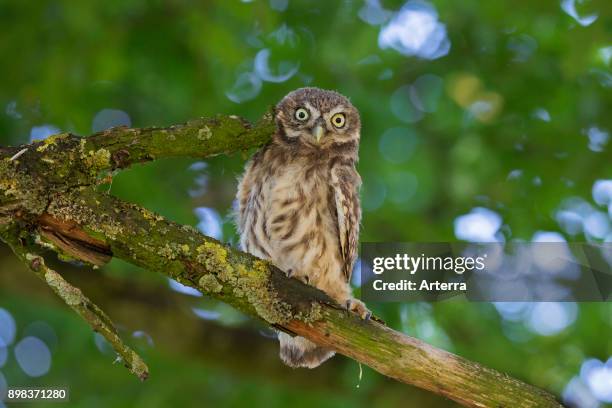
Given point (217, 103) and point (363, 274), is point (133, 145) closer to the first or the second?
point (363, 274)

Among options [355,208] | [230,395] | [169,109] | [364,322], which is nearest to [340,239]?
[355,208]

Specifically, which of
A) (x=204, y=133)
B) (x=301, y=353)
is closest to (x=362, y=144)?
(x=301, y=353)

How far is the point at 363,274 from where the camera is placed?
260cm

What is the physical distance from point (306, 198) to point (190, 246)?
0.91m

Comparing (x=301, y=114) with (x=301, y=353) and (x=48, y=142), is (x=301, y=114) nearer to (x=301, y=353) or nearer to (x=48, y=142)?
(x=301, y=353)

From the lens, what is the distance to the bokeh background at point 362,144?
361cm

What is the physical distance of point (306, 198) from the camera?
2.60 m

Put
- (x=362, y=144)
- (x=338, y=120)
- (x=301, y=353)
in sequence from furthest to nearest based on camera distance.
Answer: (x=362, y=144)
(x=338, y=120)
(x=301, y=353)

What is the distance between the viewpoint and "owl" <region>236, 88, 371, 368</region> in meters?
2.59

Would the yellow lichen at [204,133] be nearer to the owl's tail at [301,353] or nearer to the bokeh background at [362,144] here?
the owl's tail at [301,353]

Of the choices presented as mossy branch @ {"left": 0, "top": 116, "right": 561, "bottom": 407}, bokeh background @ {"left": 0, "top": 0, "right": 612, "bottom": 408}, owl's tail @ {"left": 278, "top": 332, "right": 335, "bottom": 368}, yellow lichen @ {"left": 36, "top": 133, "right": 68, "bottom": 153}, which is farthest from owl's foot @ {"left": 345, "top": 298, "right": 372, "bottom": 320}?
bokeh background @ {"left": 0, "top": 0, "right": 612, "bottom": 408}

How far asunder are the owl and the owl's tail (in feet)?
0.10

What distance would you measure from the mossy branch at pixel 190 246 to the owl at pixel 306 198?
700 millimetres

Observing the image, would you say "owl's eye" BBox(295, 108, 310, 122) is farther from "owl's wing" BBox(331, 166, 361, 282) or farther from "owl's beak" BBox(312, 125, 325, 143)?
"owl's wing" BBox(331, 166, 361, 282)
